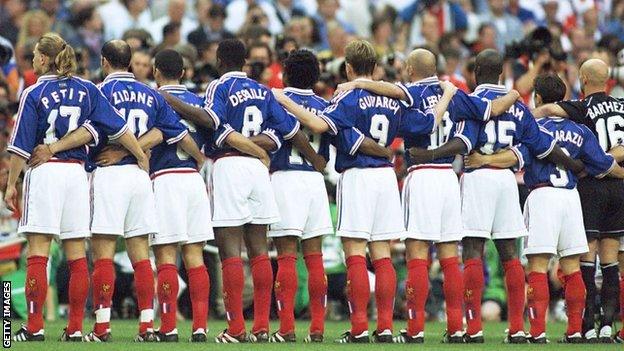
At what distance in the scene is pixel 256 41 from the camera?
19.3 meters

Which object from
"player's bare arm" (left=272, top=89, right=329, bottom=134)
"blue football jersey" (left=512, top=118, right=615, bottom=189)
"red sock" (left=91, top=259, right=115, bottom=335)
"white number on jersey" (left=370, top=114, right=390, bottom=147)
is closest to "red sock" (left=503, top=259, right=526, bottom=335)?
"blue football jersey" (left=512, top=118, right=615, bottom=189)

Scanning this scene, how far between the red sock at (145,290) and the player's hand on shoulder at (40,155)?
49.7 inches

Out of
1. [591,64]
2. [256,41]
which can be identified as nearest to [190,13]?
[256,41]

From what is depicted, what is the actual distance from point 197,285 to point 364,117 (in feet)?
6.91

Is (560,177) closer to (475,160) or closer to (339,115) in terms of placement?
(475,160)

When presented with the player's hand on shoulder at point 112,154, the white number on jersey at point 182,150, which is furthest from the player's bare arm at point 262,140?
the player's hand on shoulder at point 112,154

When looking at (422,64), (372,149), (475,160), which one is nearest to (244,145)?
(372,149)

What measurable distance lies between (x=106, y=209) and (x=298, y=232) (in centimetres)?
175

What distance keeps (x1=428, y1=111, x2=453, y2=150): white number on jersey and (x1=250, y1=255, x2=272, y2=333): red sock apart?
1.83 metres

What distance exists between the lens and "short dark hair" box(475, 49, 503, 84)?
1491 centimetres

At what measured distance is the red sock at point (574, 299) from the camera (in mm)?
14945

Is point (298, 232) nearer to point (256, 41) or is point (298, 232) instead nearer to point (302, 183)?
point (302, 183)

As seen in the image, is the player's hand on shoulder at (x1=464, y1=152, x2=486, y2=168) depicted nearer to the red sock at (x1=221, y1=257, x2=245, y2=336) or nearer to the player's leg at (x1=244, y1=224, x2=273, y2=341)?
the player's leg at (x1=244, y1=224, x2=273, y2=341)

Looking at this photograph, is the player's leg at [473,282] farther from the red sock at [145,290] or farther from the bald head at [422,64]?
the red sock at [145,290]
